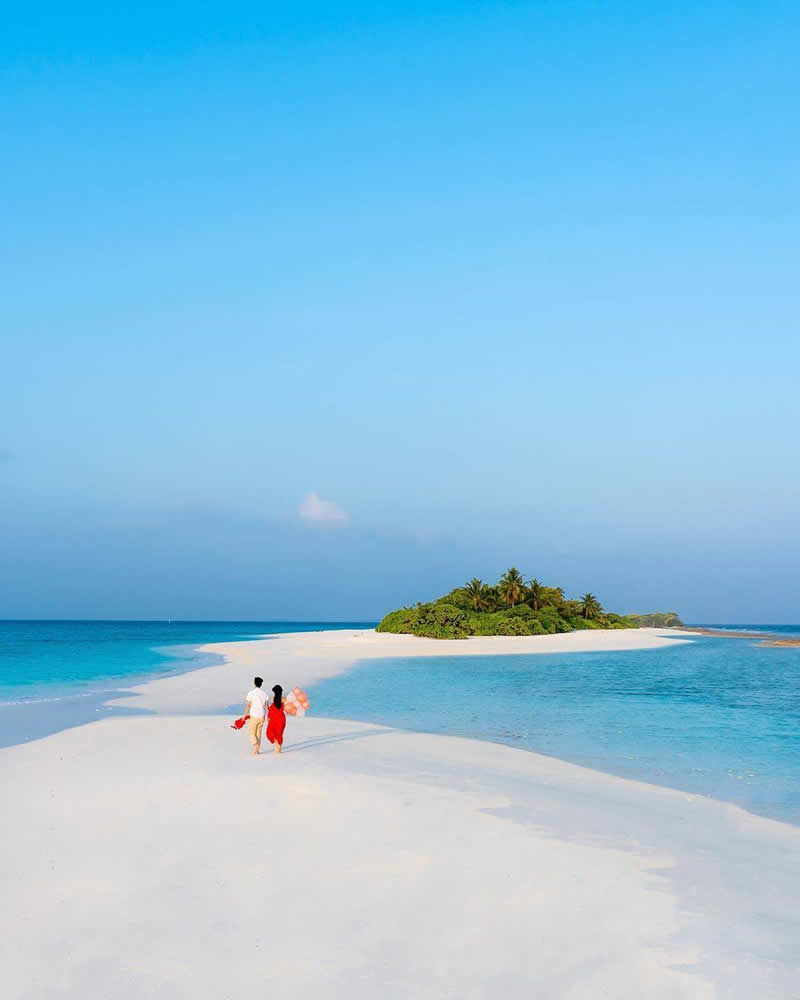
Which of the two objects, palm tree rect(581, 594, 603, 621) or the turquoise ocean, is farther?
palm tree rect(581, 594, 603, 621)

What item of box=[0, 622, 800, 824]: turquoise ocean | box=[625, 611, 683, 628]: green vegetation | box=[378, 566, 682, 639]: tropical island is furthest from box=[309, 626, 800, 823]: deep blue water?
box=[625, 611, 683, 628]: green vegetation

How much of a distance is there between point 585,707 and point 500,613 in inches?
2273

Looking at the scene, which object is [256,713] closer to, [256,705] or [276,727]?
[256,705]

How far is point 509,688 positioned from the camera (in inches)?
1249

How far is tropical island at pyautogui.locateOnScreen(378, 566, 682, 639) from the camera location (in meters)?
77.9

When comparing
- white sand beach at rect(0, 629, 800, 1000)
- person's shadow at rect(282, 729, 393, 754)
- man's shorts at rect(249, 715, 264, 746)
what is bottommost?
white sand beach at rect(0, 629, 800, 1000)

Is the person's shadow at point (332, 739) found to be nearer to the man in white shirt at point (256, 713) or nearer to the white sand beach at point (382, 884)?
the man in white shirt at point (256, 713)

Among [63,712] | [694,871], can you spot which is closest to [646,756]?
[694,871]

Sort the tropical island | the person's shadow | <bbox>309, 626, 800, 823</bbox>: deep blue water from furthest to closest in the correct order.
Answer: the tropical island → the person's shadow → <bbox>309, 626, 800, 823</bbox>: deep blue water

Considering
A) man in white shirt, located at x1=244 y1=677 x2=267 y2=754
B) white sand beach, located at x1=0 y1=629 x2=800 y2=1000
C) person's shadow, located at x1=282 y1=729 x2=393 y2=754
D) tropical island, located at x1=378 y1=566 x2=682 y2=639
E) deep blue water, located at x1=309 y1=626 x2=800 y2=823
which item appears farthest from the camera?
tropical island, located at x1=378 y1=566 x2=682 y2=639

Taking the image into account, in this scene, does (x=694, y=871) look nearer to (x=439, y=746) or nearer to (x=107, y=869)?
(x=107, y=869)

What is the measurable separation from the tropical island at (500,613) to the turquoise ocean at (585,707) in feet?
94.6

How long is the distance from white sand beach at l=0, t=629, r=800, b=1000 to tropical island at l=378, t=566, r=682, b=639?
62328 mm

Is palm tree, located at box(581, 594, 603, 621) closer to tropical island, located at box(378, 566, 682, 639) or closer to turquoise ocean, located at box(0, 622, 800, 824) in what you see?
tropical island, located at box(378, 566, 682, 639)
